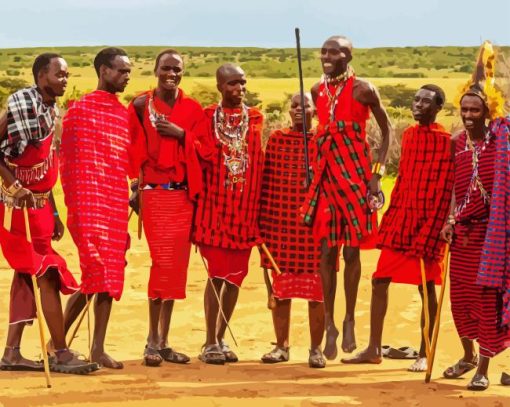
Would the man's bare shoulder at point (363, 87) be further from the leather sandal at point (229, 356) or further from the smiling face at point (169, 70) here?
the leather sandal at point (229, 356)

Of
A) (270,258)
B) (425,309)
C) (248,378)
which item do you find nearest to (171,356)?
(248,378)

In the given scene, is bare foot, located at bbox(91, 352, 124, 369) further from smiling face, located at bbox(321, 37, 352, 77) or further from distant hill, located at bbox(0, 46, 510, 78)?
distant hill, located at bbox(0, 46, 510, 78)

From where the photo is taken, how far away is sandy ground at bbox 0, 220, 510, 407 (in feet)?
26.9

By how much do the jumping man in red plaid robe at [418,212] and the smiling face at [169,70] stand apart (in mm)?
1838

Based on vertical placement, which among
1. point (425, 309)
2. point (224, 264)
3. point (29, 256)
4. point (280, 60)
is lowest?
point (425, 309)

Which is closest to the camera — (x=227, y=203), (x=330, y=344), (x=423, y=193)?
(x=330, y=344)

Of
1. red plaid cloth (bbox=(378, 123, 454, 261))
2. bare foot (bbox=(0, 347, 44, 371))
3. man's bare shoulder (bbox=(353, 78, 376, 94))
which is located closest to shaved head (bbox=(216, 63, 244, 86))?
man's bare shoulder (bbox=(353, 78, 376, 94))

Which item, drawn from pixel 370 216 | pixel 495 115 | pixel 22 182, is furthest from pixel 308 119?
pixel 22 182

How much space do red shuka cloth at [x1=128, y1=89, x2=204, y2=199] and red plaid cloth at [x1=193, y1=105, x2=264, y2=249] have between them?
8.6 inches

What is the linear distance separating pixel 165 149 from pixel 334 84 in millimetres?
1394

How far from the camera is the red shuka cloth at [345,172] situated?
9273mm

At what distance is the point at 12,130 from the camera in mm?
8672

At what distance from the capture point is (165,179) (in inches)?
367

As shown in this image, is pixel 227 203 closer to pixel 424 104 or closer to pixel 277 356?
pixel 277 356
